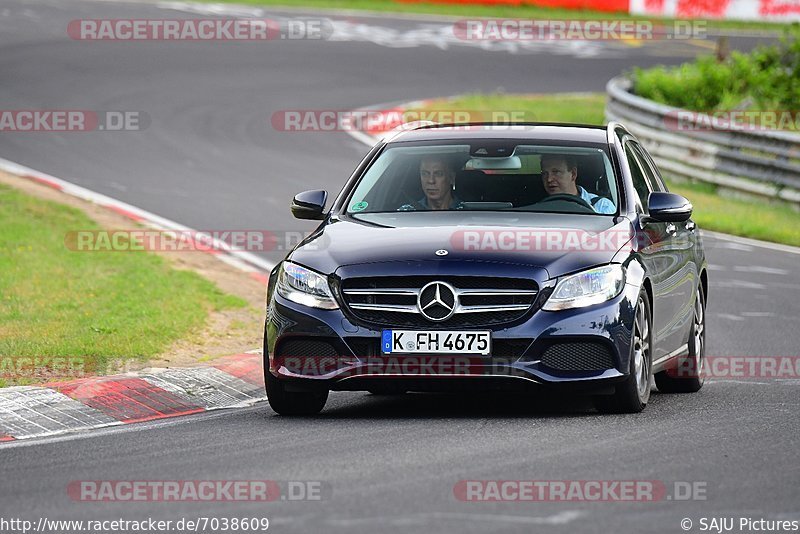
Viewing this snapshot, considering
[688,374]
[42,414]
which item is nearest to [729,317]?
[688,374]

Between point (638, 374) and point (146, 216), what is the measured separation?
1008cm

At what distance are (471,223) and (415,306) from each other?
0.88 metres

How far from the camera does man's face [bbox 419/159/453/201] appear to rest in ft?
32.6

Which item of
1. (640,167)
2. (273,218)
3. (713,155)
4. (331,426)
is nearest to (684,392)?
(640,167)

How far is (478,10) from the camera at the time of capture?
44719 mm

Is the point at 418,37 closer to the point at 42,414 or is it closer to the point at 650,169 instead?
the point at 650,169

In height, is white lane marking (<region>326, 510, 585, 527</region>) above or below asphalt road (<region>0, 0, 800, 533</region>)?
above

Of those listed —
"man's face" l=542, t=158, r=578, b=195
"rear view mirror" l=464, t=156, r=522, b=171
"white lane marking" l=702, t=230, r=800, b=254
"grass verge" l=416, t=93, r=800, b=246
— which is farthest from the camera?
"grass verge" l=416, t=93, r=800, b=246

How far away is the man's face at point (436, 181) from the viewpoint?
A: 9.93 meters

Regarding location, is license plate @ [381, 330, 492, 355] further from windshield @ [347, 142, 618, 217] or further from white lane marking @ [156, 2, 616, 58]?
white lane marking @ [156, 2, 616, 58]

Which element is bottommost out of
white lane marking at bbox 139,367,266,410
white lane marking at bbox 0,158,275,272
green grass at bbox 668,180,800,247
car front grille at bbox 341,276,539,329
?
green grass at bbox 668,180,800,247

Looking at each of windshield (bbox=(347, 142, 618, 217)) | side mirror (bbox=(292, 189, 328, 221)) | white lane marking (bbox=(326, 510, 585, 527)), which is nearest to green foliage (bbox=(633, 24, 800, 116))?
windshield (bbox=(347, 142, 618, 217))

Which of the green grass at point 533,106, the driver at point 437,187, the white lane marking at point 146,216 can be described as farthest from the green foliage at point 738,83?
the driver at point 437,187

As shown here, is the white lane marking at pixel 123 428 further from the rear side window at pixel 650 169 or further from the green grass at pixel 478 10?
the green grass at pixel 478 10
